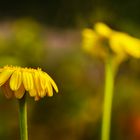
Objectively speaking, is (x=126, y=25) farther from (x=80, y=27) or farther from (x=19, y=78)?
(x=19, y=78)

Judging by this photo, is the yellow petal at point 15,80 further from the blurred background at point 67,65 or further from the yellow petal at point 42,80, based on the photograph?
the blurred background at point 67,65

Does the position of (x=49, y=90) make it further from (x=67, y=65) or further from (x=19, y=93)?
(x=67, y=65)

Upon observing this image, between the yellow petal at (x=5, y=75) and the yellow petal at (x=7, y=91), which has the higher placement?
the yellow petal at (x=5, y=75)

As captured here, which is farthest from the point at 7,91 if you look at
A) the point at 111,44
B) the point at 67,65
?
the point at 67,65

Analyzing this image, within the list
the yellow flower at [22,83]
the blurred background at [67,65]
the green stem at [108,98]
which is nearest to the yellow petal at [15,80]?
the yellow flower at [22,83]

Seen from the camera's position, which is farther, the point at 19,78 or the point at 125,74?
the point at 125,74

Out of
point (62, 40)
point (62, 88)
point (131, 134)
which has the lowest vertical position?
point (131, 134)

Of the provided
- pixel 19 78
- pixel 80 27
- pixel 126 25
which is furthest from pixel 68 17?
pixel 19 78
